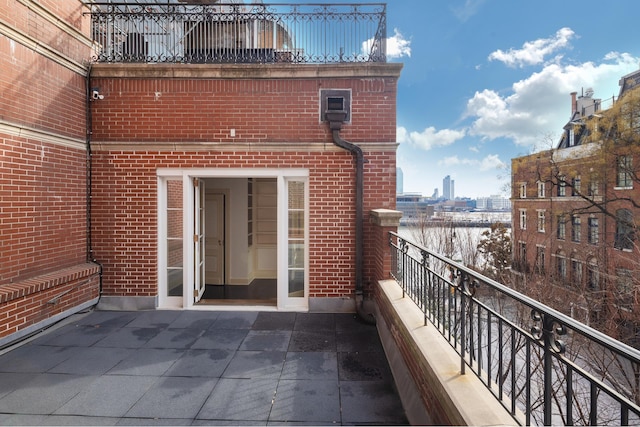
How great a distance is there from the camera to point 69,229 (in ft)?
15.6

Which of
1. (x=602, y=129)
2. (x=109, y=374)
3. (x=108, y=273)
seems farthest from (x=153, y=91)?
(x=602, y=129)

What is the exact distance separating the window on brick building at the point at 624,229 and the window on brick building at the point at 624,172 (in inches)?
68.9

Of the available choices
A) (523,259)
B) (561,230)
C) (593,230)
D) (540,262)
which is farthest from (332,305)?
(561,230)

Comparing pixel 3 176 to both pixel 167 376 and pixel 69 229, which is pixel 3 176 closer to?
pixel 69 229

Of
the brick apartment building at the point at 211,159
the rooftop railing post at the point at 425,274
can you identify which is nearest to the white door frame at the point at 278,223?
the brick apartment building at the point at 211,159

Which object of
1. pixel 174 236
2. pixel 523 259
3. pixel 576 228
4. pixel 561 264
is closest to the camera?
pixel 174 236

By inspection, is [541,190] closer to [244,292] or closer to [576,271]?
[576,271]

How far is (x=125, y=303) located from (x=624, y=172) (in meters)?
27.6

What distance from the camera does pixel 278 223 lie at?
17.0 ft

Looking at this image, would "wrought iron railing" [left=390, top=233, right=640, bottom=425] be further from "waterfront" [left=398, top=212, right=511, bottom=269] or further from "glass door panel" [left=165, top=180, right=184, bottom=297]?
"waterfront" [left=398, top=212, right=511, bottom=269]

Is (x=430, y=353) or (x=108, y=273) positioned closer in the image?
(x=430, y=353)

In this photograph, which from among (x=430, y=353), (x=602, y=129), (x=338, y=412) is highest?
(x=602, y=129)

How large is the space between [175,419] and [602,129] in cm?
2806

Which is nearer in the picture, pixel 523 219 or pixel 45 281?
pixel 45 281
